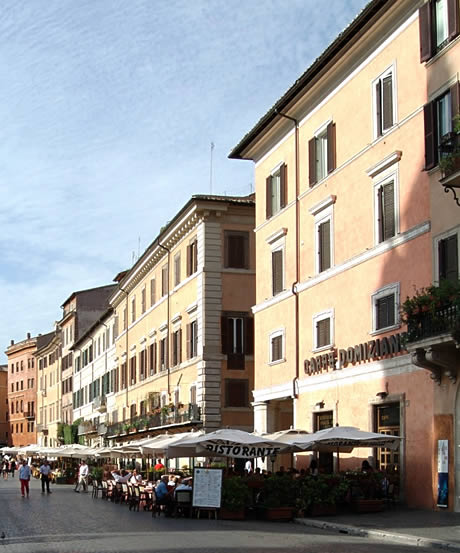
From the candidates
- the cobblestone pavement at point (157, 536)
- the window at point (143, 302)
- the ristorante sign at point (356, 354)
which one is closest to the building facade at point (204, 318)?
the window at point (143, 302)

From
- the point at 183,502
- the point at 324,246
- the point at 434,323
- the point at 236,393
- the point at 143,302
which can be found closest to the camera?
the point at 434,323

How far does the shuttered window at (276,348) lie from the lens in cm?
3741

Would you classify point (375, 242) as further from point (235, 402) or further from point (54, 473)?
point (54, 473)

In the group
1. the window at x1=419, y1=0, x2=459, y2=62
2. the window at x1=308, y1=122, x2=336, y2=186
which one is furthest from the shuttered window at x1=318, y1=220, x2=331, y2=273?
the window at x1=419, y1=0, x2=459, y2=62

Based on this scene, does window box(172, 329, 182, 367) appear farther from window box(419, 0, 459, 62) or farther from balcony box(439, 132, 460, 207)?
balcony box(439, 132, 460, 207)

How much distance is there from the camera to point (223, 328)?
46.2 meters

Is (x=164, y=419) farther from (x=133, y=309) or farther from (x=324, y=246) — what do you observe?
(x=324, y=246)

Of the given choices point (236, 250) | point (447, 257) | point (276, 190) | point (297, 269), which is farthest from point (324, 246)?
point (236, 250)

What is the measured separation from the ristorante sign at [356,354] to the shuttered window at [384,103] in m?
6.11

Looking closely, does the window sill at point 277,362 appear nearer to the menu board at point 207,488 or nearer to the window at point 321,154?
the window at point 321,154

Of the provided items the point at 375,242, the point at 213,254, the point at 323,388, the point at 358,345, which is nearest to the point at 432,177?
the point at 375,242

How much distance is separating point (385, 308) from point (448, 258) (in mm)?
3732

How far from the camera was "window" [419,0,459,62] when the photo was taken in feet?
85.1

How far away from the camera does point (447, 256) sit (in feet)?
85.3
